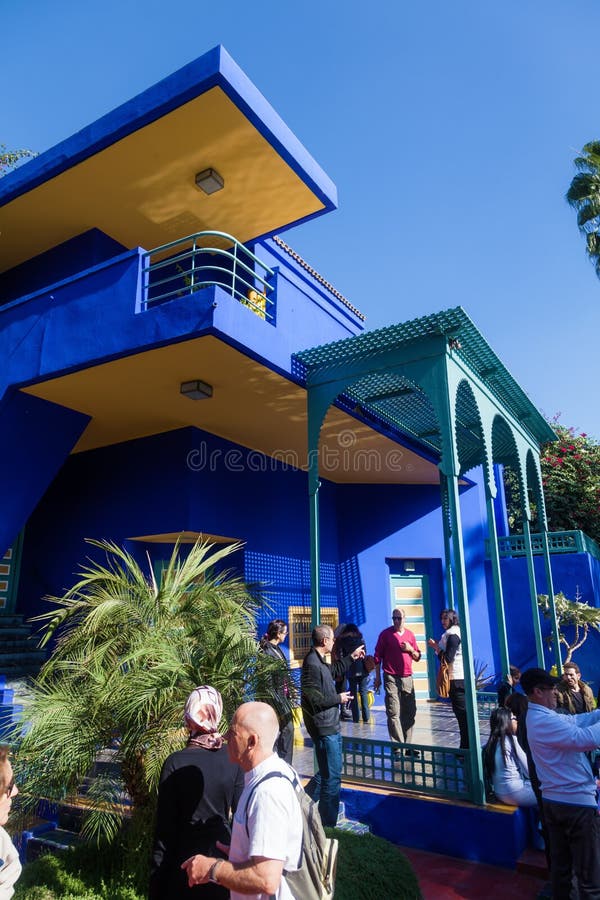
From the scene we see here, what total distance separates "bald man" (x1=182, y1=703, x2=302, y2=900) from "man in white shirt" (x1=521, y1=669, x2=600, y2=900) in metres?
2.07

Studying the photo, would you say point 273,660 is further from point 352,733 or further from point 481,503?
point 481,503

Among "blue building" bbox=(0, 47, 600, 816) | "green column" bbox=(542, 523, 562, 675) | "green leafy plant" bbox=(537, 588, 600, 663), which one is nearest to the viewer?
"blue building" bbox=(0, 47, 600, 816)

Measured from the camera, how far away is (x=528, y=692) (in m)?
3.86

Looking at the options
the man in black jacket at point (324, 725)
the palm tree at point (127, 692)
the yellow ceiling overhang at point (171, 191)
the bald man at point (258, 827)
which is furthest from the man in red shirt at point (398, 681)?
the yellow ceiling overhang at point (171, 191)

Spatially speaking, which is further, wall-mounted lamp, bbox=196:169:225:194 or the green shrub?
wall-mounted lamp, bbox=196:169:225:194

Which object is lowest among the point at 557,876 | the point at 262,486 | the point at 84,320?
the point at 557,876

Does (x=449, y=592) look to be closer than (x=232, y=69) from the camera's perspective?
No

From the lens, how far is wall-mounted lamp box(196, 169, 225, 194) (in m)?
7.91

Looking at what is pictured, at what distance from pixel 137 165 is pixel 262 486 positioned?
5.07 m

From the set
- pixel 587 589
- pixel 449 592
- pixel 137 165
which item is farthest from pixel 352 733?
pixel 137 165

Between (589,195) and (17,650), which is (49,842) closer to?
(17,650)

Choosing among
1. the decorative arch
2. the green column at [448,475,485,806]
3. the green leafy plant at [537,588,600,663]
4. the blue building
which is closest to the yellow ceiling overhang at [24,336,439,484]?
the blue building

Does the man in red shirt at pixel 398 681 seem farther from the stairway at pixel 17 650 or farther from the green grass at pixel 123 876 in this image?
the stairway at pixel 17 650

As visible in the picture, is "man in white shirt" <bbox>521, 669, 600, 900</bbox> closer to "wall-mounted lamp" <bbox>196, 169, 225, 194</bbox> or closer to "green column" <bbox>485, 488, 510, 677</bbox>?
"green column" <bbox>485, 488, 510, 677</bbox>
